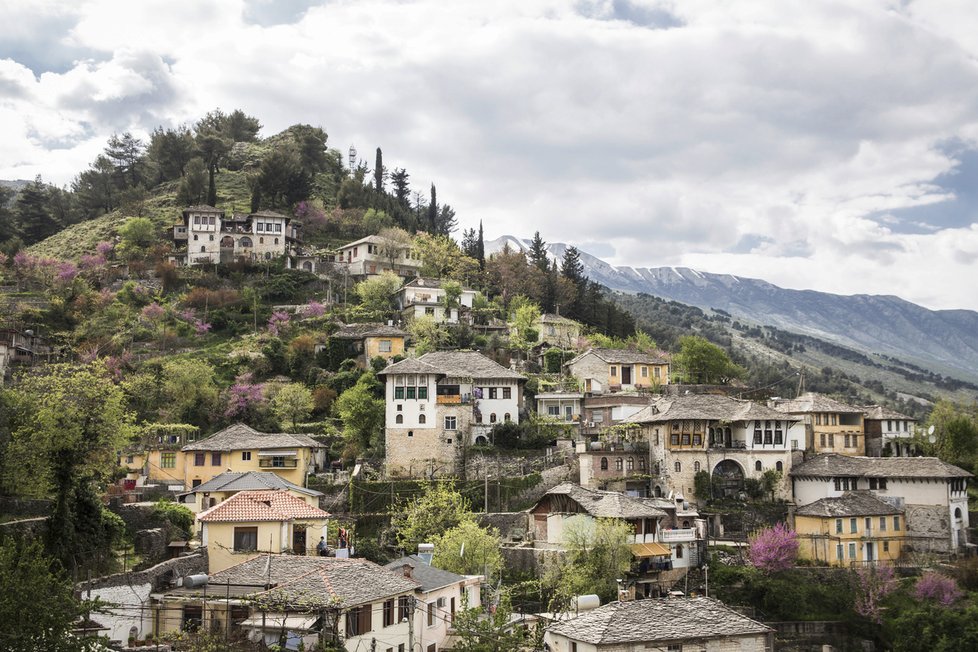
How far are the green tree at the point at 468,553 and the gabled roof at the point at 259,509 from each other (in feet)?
23.8

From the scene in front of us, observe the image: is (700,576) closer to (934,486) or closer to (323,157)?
(934,486)

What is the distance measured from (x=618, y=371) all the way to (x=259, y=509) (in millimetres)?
42062

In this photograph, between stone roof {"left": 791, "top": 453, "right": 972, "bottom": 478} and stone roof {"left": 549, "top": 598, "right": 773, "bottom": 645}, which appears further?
stone roof {"left": 791, "top": 453, "right": 972, "bottom": 478}

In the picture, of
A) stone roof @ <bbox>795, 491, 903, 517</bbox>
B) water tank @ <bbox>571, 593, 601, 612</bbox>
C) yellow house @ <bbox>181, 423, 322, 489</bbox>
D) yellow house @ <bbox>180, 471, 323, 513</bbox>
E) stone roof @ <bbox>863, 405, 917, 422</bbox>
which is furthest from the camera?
stone roof @ <bbox>863, 405, 917, 422</bbox>

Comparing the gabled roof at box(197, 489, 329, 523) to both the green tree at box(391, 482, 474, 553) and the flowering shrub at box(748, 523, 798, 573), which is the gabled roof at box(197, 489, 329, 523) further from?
the flowering shrub at box(748, 523, 798, 573)

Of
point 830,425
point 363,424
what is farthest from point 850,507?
point 363,424

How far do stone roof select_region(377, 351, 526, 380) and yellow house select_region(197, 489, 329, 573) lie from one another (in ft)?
70.7

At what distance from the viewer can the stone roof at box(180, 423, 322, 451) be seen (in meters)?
58.8

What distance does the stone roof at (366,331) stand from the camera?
249 feet

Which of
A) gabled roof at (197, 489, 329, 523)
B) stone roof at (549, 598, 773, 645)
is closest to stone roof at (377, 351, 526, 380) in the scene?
gabled roof at (197, 489, 329, 523)

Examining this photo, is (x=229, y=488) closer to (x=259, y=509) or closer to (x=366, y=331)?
(x=259, y=509)

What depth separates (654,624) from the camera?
37.2 metres

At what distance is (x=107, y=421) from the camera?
1612 inches

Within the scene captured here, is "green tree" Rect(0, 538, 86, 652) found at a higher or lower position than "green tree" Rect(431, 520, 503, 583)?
higher
